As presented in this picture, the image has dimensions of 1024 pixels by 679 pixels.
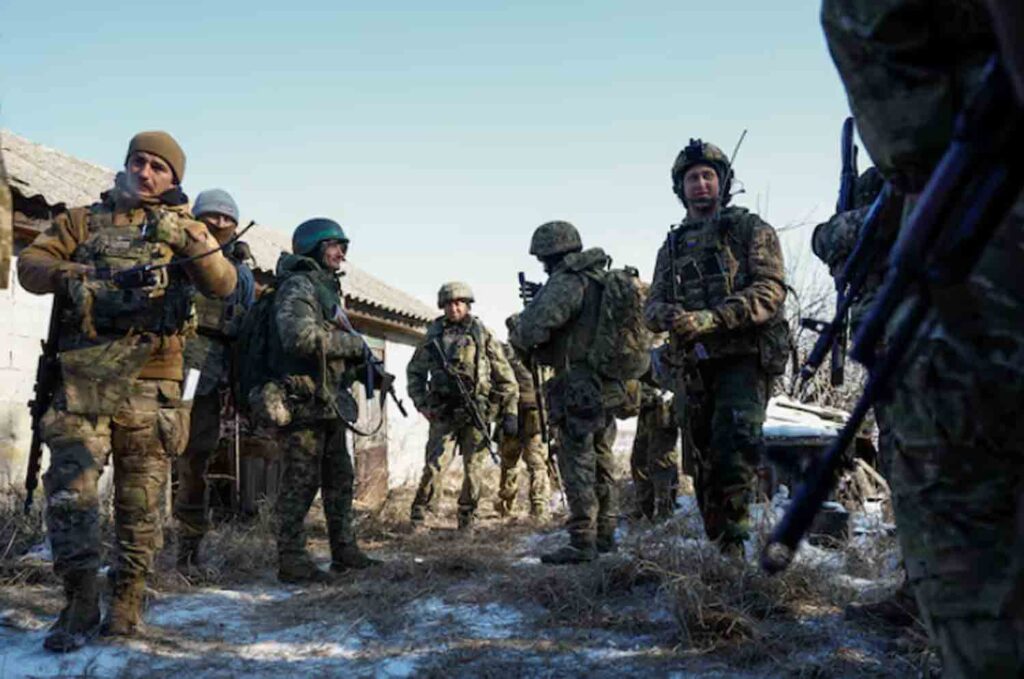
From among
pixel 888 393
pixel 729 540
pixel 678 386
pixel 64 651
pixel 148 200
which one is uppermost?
pixel 148 200

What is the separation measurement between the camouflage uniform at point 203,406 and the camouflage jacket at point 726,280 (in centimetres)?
287

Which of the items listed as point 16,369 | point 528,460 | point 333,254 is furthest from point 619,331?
point 16,369

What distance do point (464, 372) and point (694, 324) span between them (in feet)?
14.5

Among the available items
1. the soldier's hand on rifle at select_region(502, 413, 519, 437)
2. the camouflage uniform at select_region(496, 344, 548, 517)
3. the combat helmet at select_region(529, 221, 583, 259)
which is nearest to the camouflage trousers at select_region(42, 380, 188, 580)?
the combat helmet at select_region(529, 221, 583, 259)

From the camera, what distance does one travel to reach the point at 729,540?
4480 millimetres

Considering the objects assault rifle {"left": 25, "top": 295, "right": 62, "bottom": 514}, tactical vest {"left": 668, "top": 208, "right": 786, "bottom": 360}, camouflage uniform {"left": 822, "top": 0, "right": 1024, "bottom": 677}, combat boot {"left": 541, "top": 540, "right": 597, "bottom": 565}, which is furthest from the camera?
combat boot {"left": 541, "top": 540, "right": 597, "bottom": 565}

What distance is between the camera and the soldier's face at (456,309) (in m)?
8.80

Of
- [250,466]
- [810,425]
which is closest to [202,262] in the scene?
[250,466]

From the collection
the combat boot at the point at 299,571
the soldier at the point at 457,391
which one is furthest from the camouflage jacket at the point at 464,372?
the combat boot at the point at 299,571

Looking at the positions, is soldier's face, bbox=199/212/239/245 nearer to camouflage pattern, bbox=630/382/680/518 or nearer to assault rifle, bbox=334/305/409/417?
assault rifle, bbox=334/305/409/417

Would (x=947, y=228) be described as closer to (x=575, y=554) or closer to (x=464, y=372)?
(x=575, y=554)

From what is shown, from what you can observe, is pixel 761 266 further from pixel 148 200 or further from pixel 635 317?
pixel 148 200

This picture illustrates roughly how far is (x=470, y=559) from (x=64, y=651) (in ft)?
8.41

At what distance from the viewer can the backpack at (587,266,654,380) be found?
19.1 feet
